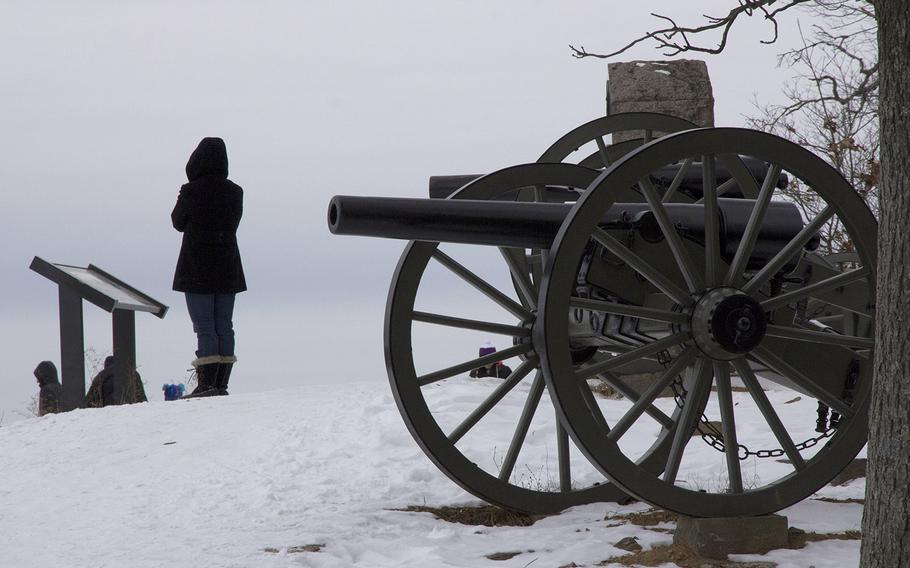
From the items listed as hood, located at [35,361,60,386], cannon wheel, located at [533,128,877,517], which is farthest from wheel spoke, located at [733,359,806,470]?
hood, located at [35,361,60,386]

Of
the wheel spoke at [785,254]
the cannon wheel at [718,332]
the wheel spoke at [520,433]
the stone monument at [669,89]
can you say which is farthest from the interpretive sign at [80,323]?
the wheel spoke at [785,254]

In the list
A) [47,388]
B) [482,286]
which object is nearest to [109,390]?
[47,388]

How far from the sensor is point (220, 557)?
430cm

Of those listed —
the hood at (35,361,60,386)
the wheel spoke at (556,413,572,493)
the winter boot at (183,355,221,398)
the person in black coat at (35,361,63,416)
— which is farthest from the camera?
the hood at (35,361,60,386)

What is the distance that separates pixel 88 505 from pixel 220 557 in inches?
76.2

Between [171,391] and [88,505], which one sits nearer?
[88,505]

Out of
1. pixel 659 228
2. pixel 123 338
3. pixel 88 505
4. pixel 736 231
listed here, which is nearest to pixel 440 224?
pixel 659 228

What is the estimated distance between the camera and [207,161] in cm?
945

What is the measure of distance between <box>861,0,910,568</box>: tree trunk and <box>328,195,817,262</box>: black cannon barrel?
3.88 feet

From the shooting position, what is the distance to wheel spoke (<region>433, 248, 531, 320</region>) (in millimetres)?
4977

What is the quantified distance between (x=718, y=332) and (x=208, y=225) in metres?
6.18

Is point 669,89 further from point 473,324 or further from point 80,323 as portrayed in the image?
point 80,323

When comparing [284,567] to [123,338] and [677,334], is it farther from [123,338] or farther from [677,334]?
[123,338]

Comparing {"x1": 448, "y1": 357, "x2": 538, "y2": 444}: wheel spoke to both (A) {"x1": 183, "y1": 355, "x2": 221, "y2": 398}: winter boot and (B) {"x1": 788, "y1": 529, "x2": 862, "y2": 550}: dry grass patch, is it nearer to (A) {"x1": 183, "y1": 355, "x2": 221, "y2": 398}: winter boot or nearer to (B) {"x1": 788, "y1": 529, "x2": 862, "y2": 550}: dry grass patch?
(B) {"x1": 788, "y1": 529, "x2": 862, "y2": 550}: dry grass patch
